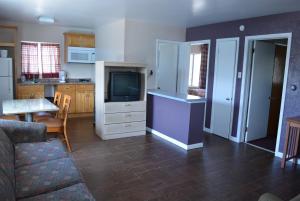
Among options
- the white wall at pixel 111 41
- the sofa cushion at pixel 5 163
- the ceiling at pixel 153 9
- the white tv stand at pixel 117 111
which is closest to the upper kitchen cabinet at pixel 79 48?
the white wall at pixel 111 41

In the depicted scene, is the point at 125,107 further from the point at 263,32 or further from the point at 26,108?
the point at 263,32

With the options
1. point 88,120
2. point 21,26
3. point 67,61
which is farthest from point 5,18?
point 88,120

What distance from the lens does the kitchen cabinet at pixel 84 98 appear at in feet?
21.5

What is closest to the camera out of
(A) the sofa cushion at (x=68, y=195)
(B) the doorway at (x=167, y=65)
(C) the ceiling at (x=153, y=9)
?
(A) the sofa cushion at (x=68, y=195)

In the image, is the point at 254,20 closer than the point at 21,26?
Yes

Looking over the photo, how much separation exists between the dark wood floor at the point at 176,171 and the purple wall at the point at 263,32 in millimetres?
815

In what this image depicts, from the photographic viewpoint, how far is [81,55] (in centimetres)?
671

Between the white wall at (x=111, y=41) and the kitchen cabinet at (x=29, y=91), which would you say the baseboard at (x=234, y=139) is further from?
the kitchen cabinet at (x=29, y=91)

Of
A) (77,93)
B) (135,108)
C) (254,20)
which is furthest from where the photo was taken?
(77,93)

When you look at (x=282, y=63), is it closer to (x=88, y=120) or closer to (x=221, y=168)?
(x=221, y=168)

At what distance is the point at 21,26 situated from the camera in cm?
612

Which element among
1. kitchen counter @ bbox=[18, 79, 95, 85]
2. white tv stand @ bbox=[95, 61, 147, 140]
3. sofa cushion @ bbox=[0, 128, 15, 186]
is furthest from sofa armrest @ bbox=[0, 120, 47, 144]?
kitchen counter @ bbox=[18, 79, 95, 85]

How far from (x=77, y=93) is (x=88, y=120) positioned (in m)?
0.81

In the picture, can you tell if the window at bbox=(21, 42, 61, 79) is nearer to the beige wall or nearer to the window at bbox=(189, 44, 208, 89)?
the beige wall
